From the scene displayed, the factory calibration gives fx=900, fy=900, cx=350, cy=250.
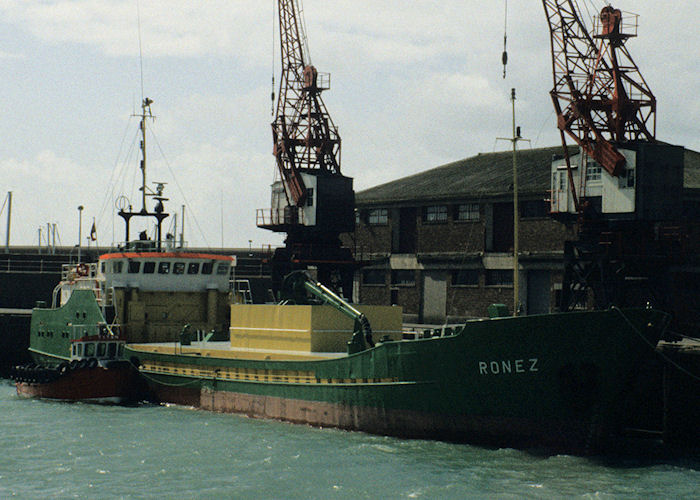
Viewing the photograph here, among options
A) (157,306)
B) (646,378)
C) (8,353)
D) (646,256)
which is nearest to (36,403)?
(157,306)

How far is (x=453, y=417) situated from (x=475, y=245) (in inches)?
1246

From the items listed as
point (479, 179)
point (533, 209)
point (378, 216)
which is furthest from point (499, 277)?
point (378, 216)

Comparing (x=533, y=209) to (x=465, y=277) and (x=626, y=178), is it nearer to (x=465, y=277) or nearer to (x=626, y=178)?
(x=465, y=277)

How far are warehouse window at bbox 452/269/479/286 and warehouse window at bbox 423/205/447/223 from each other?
12.5 ft

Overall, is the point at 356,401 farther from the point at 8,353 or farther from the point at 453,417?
the point at 8,353

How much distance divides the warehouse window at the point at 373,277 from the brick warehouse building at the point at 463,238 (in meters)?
0.07

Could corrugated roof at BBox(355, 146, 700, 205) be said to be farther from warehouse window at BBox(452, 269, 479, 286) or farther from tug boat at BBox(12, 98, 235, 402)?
tug boat at BBox(12, 98, 235, 402)

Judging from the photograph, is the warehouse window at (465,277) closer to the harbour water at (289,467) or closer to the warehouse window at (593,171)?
the warehouse window at (593,171)

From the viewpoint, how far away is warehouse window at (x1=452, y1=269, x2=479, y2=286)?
58719 mm

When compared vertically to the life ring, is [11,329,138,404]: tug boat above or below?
below

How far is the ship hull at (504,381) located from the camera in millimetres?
26219

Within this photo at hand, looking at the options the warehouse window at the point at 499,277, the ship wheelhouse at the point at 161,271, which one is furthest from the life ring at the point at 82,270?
the warehouse window at the point at 499,277

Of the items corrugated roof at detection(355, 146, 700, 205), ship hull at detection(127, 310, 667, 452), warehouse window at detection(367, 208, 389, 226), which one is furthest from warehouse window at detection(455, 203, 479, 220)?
ship hull at detection(127, 310, 667, 452)

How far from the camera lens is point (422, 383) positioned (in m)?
28.4
